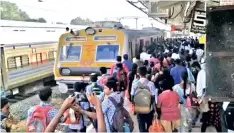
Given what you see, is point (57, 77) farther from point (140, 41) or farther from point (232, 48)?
point (232, 48)

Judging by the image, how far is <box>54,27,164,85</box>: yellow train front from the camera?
404 inches

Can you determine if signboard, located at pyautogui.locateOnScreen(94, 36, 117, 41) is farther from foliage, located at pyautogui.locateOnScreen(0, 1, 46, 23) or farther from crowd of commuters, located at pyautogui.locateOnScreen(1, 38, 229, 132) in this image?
foliage, located at pyautogui.locateOnScreen(0, 1, 46, 23)

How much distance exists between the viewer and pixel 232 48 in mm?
2732

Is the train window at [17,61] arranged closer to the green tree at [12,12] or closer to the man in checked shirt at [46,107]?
the man in checked shirt at [46,107]

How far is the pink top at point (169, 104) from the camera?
502 cm

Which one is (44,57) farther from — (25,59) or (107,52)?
(107,52)

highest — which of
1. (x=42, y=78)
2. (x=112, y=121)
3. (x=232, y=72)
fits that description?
(x=232, y=72)

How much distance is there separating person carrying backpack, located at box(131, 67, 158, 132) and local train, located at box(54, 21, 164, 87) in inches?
179

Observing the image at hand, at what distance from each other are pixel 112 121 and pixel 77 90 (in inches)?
46.7

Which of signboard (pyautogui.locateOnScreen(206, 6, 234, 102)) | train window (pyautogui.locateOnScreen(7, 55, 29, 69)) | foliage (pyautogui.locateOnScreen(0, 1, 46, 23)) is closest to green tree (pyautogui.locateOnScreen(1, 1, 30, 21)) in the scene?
foliage (pyautogui.locateOnScreen(0, 1, 46, 23))

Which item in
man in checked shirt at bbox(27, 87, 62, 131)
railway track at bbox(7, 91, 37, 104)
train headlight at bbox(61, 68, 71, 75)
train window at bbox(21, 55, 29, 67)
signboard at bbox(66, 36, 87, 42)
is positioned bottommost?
railway track at bbox(7, 91, 37, 104)

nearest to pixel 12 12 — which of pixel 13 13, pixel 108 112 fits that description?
pixel 13 13

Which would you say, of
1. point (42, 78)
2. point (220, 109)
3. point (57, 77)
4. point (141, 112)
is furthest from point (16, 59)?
point (220, 109)

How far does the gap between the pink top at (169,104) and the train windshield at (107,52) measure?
527 cm
